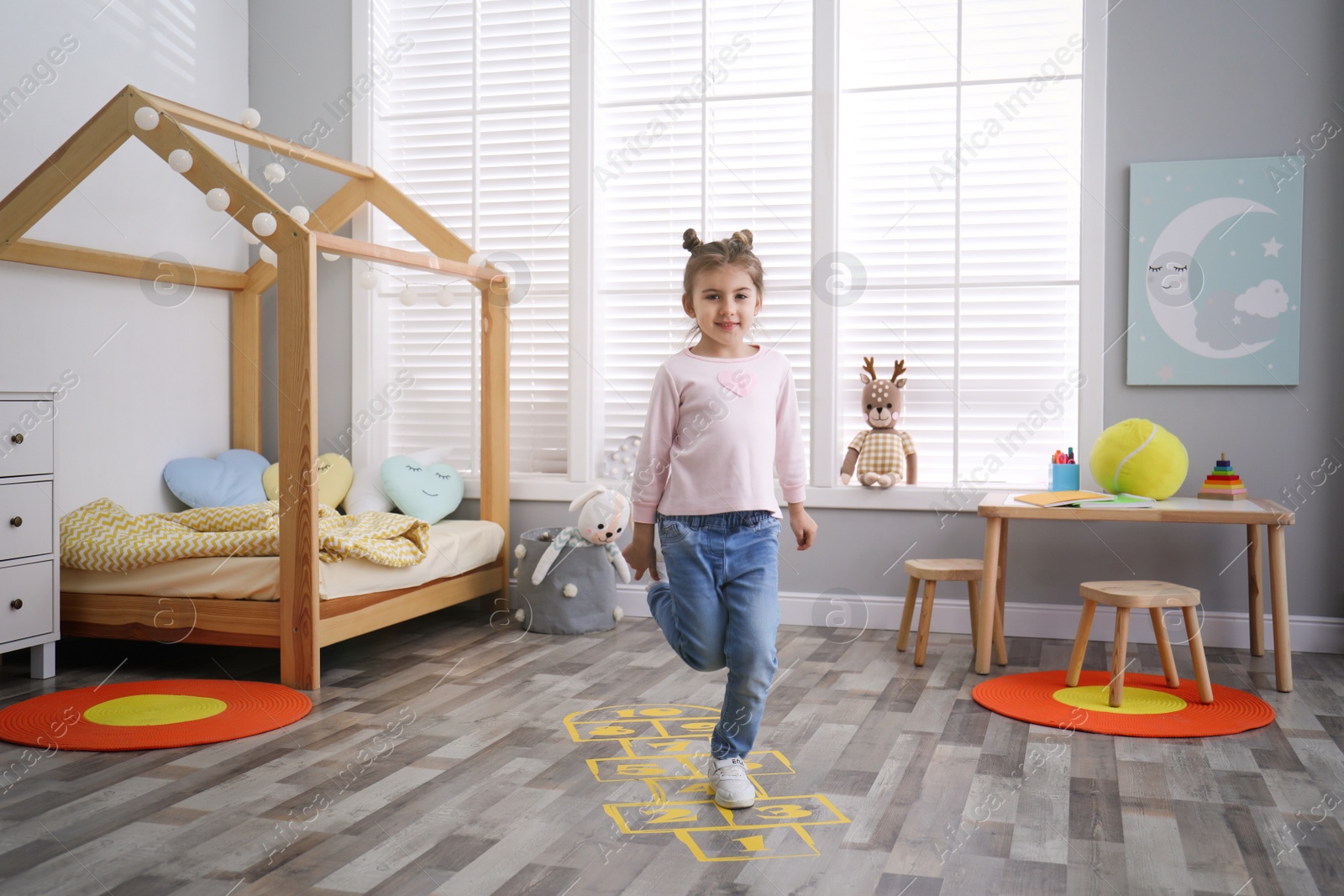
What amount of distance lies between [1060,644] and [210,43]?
3809 millimetres

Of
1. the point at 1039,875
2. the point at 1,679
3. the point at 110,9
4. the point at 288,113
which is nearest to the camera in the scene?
the point at 1039,875

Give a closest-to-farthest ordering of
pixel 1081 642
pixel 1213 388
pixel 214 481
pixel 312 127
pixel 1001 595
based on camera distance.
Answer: pixel 1081 642
pixel 1001 595
pixel 1213 388
pixel 214 481
pixel 312 127

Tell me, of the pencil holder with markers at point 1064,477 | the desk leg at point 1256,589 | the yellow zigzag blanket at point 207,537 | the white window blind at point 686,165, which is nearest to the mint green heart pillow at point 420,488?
the yellow zigzag blanket at point 207,537

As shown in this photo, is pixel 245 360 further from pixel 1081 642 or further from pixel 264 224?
pixel 1081 642

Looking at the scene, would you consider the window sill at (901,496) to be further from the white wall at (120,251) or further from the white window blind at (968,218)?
the white wall at (120,251)

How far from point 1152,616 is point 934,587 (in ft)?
2.13

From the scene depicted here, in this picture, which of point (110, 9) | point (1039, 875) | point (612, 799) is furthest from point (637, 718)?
point (110, 9)

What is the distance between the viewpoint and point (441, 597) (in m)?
3.53

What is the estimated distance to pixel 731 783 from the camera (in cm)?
202

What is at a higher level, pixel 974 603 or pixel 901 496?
pixel 901 496

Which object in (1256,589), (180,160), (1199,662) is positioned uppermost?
(180,160)

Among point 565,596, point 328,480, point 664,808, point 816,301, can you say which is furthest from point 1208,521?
point 328,480

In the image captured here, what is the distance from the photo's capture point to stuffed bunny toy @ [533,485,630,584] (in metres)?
3.62

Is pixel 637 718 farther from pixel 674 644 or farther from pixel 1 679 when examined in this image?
pixel 1 679
